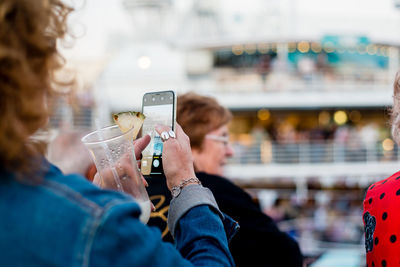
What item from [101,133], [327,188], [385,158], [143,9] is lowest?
[327,188]

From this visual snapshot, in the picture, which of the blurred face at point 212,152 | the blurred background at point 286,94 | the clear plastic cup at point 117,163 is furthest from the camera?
the blurred background at point 286,94

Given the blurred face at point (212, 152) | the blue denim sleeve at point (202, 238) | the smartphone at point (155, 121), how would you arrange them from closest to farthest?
1. the blue denim sleeve at point (202, 238)
2. the smartphone at point (155, 121)
3. the blurred face at point (212, 152)

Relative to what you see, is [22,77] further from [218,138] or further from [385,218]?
[218,138]

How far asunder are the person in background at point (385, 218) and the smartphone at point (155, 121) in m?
0.67

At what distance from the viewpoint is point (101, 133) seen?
1.14 meters

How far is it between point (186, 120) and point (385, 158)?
594 inches

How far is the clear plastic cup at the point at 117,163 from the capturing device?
43.3 inches

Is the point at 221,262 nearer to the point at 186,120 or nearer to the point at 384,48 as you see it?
the point at 186,120

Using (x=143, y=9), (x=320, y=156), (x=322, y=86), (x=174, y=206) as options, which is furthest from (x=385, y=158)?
(x=174, y=206)

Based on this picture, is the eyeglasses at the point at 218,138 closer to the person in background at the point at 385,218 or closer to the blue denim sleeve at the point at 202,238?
the person in background at the point at 385,218

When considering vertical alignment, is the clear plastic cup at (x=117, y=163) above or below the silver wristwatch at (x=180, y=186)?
above

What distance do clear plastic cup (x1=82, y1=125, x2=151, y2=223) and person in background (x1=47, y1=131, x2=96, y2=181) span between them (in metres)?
1.16

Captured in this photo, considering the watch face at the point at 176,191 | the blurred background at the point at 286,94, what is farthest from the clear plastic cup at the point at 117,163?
the blurred background at the point at 286,94

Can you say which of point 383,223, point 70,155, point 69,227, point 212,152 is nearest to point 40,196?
point 69,227
